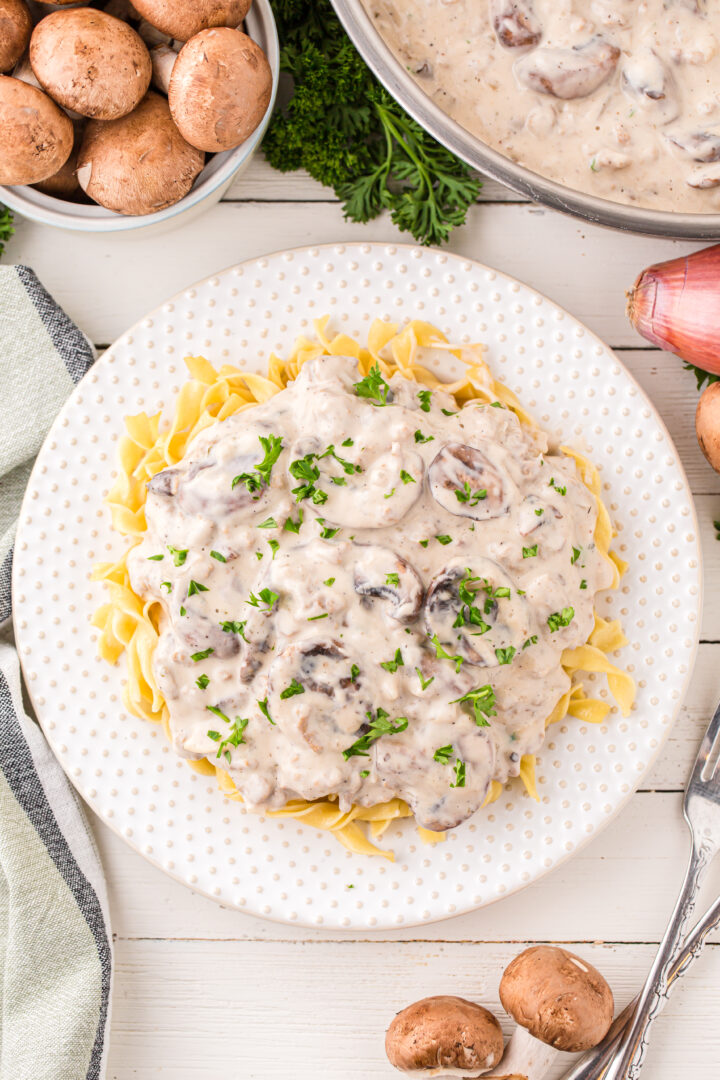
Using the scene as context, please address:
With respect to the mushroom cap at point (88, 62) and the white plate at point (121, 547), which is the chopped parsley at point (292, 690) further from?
the mushroom cap at point (88, 62)

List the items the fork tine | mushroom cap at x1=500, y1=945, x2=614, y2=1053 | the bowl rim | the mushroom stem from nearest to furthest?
1. the bowl rim
2. mushroom cap at x1=500, y1=945, x2=614, y2=1053
3. the mushroom stem
4. the fork tine

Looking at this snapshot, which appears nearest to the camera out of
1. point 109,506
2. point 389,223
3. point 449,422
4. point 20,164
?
point 20,164

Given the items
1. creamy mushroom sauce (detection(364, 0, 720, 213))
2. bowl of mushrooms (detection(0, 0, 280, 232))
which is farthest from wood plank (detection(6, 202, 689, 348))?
creamy mushroom sauce (detection(364, 0, 720, 213))

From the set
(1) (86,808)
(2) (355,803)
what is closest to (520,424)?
(2) (355,803)

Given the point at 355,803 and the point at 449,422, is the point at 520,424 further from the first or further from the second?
the point at 355,803

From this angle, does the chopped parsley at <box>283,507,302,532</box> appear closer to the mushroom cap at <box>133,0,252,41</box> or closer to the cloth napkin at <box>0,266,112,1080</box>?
the cloth napkin at <box>0,266,112,1080</box>

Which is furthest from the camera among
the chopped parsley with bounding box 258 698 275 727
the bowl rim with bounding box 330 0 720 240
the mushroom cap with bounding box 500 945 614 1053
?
the mushroom cap with bounding box 500 945 614 1053
